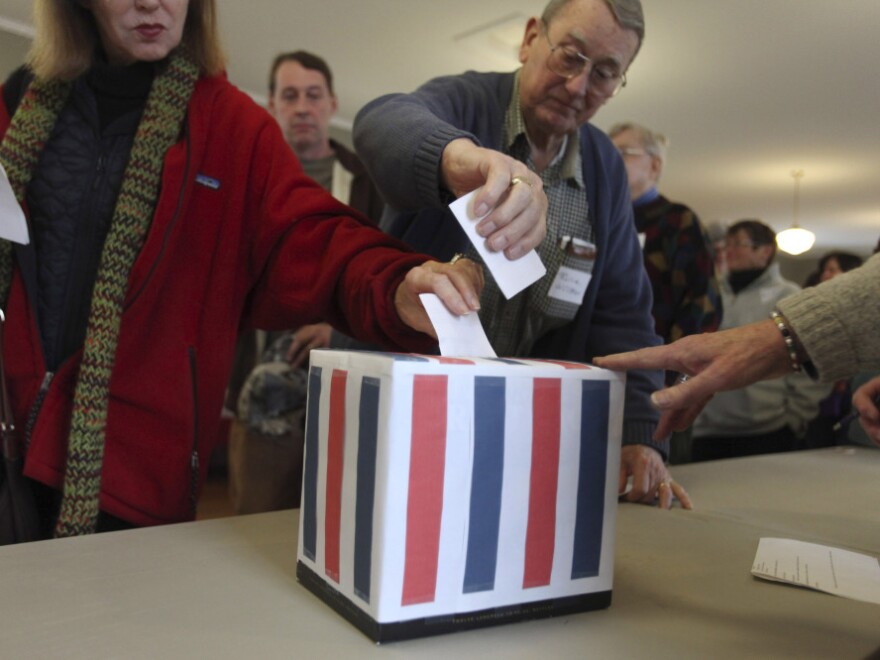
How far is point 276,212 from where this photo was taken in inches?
42.4

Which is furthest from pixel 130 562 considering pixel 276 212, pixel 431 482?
pixel 276 212

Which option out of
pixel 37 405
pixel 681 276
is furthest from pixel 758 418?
pixel 37 405

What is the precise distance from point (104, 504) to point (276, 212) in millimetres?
460

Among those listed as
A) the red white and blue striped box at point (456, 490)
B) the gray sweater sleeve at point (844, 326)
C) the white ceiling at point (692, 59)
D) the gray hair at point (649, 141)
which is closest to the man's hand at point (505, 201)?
the red white and blue striped box at point (456, 490)

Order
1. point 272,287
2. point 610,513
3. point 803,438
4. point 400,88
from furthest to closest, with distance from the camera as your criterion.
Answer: point 400,88 < point 803,438 < point 272,287 < point 610,513

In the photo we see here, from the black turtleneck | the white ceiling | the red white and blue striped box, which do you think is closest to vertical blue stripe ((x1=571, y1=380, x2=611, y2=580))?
the red white and blue striped box

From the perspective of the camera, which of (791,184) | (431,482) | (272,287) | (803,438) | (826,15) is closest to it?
(431,482)

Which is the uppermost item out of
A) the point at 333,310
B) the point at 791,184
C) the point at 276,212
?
the point at 791,184

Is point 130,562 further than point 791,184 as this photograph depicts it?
No

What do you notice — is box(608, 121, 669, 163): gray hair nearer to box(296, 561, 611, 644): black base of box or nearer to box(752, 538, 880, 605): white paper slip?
box(752, 538, 880, 605): white paper slip

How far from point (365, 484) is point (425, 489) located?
57mm

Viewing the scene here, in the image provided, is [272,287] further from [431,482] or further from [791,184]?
[791,184]

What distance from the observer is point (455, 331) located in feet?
2.60

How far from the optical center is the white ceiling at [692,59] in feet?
13.1
